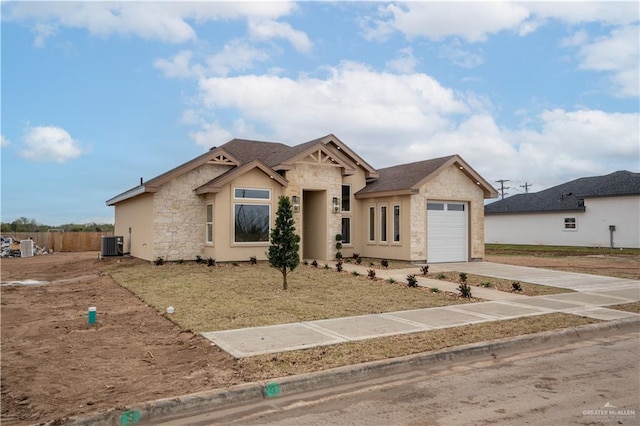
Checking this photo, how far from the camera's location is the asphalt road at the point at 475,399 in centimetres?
463

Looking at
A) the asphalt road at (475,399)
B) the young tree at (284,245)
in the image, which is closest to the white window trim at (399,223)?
the young tree at (284,245)

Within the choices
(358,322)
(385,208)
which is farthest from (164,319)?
(385,208)

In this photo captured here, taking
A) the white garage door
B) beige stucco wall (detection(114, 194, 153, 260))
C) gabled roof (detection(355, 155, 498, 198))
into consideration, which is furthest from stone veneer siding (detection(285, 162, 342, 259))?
beige stucco wall (detection(114, 194, 153, 260))

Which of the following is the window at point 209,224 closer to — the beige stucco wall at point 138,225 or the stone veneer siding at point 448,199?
the beige stucco wall at point 138,225

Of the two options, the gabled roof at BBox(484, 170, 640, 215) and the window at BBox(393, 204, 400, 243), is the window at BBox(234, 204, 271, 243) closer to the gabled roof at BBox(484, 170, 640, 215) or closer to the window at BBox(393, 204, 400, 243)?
the window at BBox(393, 204, 400, 243)

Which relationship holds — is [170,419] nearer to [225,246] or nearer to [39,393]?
[39,393]

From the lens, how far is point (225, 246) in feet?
60.7

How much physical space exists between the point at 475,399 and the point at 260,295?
7.12 metres

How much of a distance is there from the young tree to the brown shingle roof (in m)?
7.77

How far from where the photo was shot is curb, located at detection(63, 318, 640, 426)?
4676 millimetres

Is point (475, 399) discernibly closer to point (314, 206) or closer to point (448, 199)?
point (448, 199)

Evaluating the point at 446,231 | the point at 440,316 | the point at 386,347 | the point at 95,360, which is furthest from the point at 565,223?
the point at 95,360

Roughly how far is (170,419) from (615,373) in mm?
5320

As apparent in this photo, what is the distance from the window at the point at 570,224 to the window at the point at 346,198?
21.7 metres
